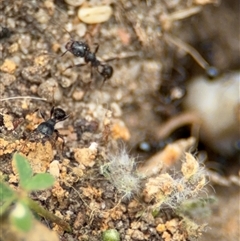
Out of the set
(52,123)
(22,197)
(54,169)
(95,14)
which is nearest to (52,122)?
(52,123)

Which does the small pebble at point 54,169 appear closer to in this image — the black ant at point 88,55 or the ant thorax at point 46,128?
the ant thorax at point 46,128

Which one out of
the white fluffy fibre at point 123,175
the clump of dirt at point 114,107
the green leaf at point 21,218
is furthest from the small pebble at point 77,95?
the green leaf at point 21,218

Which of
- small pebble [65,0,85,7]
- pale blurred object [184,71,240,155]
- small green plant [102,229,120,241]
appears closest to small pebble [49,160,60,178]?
small green plant [102,229,120,241]

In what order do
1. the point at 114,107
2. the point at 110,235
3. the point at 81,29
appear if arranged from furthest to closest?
the point at 114,107
the point at 81,29
the point at 110,235

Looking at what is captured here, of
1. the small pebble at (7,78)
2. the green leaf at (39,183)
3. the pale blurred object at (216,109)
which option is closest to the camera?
the green leaf at (39,183)

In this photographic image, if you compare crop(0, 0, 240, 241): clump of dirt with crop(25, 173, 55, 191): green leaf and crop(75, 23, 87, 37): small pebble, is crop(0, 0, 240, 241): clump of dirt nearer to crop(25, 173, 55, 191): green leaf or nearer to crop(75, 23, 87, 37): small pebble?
crop(75, 23, 87, 37): small pebble

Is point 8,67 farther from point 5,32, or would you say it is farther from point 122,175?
point 122,175
